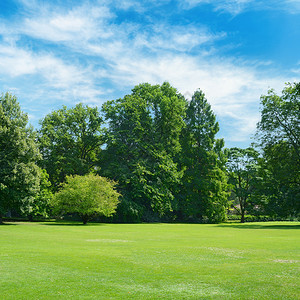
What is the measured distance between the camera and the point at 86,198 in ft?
140

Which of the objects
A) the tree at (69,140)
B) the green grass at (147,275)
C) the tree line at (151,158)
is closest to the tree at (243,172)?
the tree line at (151,158)

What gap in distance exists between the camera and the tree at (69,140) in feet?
189

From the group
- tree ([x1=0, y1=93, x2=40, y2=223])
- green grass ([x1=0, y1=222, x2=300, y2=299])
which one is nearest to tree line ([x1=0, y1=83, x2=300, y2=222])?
tree ([x1=0, y1=93, x2=40, y2=223])

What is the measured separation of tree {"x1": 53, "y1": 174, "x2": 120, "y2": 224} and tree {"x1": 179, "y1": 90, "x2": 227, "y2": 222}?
21.1 m

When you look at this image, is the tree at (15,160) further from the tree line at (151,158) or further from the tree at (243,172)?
the tree at (243,172)

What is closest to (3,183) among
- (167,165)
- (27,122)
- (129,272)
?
(27,122)

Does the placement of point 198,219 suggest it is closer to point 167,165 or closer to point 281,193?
point 167,165

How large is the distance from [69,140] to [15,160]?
17069 millimetres

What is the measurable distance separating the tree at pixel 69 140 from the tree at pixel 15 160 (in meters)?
13.7

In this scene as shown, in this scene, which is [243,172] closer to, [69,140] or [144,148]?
[144,148]

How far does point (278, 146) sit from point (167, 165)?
18.4 meters

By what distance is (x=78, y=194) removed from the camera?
140ft

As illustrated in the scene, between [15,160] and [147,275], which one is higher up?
[15,160]

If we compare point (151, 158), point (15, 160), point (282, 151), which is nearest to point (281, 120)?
point (282, 151)
